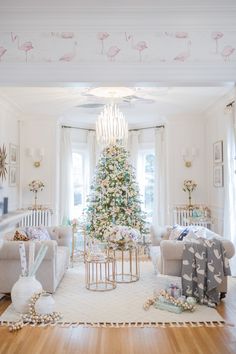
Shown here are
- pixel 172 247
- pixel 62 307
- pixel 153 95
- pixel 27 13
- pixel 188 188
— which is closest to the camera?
pixel 27 13

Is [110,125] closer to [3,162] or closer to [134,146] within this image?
[3,162]

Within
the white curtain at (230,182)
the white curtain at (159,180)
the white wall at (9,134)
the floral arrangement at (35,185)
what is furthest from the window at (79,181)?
the white curtain at (230,182)

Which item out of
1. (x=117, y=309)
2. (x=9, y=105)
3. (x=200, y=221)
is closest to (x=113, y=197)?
(x=200, y=221)

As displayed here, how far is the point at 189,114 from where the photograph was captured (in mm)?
7555

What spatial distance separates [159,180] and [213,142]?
166 cm

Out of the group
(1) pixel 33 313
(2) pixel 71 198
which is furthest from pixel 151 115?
(1) pixel 33 313

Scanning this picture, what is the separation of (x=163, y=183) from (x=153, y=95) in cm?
253

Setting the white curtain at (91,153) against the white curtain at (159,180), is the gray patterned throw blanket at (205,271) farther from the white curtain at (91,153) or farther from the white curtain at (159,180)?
the white curtain at (91,153)

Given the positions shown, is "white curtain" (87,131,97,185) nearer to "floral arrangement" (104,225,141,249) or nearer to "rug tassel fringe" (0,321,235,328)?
"floral arrangement" (104,225,141,249)

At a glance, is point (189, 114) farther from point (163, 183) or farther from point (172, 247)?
point (172, 247)

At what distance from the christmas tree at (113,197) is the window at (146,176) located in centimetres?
125

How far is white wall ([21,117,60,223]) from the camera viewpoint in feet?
24.4

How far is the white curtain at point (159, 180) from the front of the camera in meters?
7.89

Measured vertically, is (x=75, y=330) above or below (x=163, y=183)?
below
